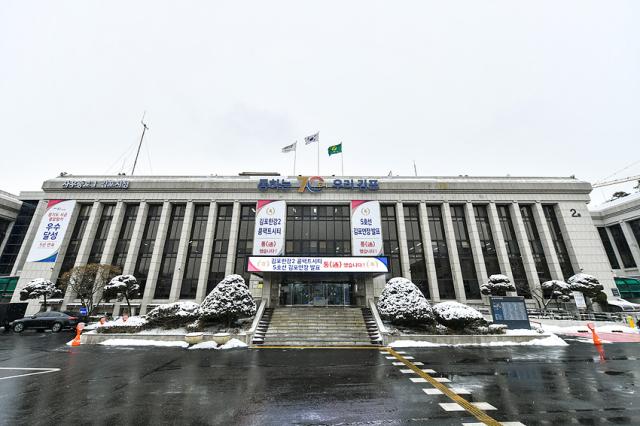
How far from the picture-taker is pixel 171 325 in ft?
76.8

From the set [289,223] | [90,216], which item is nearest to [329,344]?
[289,223]

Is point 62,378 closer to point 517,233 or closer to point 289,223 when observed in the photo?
point 289,223

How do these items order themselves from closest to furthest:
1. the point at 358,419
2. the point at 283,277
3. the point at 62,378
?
the point at 358,419, the point at 62,378, the point at 283,277

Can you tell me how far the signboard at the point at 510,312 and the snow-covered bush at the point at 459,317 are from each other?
1.87 meters

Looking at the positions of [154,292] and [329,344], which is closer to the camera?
[329,344]

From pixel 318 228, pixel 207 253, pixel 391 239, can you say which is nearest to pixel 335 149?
pixel 318 228

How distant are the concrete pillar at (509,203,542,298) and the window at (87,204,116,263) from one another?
190 feet

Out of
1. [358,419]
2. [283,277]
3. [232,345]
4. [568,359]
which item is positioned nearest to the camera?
[358,419]

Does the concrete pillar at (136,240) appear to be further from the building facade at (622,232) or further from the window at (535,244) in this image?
the building facade at (622,232)

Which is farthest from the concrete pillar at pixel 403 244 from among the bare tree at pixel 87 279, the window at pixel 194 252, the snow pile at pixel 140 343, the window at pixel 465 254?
the bare tree at pixel 87 279

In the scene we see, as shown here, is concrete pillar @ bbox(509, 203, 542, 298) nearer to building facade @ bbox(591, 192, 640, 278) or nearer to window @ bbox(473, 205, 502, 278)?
window @ bbox(473, 205, 502, 278)

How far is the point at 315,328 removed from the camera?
23.0 metres

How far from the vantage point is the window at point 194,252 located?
3628 centimetres

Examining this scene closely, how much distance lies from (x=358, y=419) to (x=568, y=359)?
14028mm
